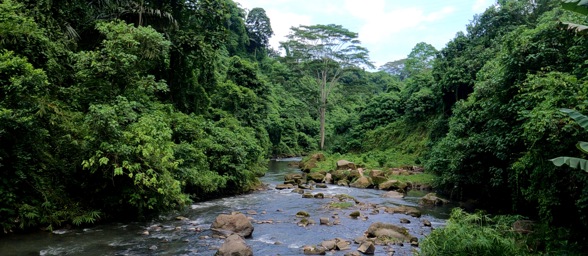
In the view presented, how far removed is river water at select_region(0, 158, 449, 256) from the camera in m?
9.38

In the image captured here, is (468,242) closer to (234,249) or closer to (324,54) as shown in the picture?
(234,249)

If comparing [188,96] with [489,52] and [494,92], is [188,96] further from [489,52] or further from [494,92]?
[489,52]

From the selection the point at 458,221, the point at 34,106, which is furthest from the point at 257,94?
the point at 458,221

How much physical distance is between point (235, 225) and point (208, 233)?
2.79 ft

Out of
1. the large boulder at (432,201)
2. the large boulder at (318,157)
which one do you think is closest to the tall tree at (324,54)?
the large boulder at (318,157)

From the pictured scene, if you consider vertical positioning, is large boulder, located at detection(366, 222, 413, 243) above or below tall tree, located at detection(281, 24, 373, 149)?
below

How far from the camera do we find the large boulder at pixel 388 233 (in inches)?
420

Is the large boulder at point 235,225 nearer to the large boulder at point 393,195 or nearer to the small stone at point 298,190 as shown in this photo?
the small stone at point 298,190

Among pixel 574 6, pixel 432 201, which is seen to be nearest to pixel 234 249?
pixel 574 6

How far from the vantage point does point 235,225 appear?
11.4m

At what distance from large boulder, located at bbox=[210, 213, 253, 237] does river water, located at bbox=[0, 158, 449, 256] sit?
287 millimetres

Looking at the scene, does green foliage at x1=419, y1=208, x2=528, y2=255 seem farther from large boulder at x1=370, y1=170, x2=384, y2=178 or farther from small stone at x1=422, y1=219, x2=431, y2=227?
large boulder at x1=370, y1=170, x2=384, y2=178

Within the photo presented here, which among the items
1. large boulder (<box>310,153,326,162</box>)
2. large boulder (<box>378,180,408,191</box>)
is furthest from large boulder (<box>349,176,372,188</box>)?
large boulder (<box>310,153,326,162</box>)

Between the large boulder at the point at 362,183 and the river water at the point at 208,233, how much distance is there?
5.06 meters
